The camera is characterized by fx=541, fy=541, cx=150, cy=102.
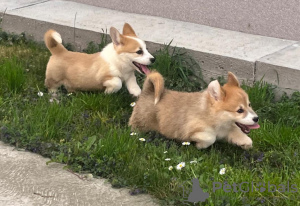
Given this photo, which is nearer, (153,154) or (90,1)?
(153,154)

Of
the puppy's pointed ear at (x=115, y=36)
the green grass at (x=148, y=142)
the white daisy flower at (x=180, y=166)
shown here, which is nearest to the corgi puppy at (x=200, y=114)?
the green grass at (x=148, y=142)

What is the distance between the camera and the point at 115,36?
16.3 ft

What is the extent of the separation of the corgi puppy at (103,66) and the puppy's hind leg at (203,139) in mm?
1064

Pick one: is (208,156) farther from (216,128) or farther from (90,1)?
(90,1)

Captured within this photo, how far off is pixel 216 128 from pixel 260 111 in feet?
2.58

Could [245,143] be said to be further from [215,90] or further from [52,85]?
[52,85]

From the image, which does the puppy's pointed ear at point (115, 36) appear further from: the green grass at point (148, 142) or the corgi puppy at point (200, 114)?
the corgi puppy at point (200, 114)

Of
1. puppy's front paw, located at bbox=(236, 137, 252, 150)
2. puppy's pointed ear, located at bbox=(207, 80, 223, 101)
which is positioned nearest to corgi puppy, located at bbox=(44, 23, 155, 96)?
puppy's pointed ear, located at bbox=(207, 80, 223, 101)

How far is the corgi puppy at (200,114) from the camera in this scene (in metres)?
3.96

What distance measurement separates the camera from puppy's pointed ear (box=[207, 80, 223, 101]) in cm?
395

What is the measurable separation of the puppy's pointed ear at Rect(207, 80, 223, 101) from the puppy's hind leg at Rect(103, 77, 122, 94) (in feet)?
3.94

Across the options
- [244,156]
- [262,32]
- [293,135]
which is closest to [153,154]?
[244,156]

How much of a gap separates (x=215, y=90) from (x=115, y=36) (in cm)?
137

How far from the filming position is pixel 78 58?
5129 mm
